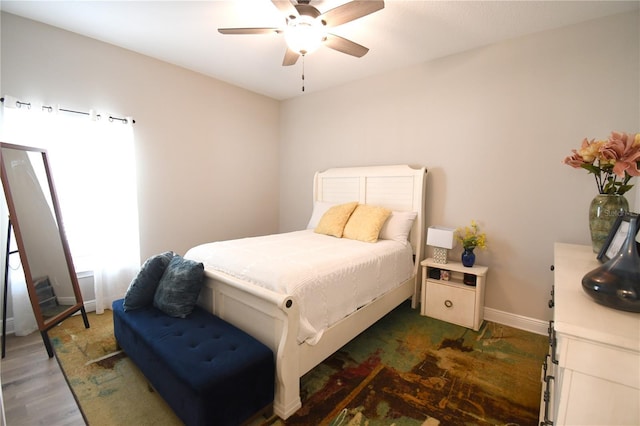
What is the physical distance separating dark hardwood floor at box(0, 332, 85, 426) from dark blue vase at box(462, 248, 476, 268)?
9.89 ft

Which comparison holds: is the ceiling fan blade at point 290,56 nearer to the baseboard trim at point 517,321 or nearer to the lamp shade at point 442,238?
the lamp shade at point 442,238

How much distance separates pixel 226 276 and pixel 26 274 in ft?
5.16

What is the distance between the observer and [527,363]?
207cm

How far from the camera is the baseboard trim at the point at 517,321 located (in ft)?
8.27

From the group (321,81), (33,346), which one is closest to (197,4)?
(321,81)

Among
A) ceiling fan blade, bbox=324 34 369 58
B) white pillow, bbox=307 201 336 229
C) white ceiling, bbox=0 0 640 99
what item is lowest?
white pillow, bbox=307 201 336 229

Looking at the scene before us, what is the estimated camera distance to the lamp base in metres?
2.76

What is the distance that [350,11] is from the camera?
173 cm

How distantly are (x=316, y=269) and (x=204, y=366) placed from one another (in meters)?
0.81

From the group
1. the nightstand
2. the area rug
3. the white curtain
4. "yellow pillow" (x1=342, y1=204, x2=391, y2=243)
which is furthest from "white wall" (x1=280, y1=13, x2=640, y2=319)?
the white curtain

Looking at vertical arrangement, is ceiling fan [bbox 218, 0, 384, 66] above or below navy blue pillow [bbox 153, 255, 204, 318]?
above

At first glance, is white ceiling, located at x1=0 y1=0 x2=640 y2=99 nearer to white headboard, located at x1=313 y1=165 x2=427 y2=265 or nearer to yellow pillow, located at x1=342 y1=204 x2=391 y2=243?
white headboard, located at x1=313 y1=165 x2=427 y2=265

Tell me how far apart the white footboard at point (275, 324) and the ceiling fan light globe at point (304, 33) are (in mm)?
1682

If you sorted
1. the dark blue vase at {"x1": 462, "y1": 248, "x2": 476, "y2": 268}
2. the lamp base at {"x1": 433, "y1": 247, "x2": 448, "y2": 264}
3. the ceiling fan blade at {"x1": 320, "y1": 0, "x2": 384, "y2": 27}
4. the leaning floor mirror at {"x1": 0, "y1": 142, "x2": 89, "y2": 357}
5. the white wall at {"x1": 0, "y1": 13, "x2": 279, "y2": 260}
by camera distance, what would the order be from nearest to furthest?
1. the ceiling fan blade at {"x1": 320, "y1": 0, "x2": 384, "y2": 27}
2. the leaning floor mirror at {"x1": 0, "y1": 142, "x2": 89, "y2": 357}
3. the white wall at {"x1": 0, "y1": 13, "x2": 279, "y2": 260}
4. the dark blue vase at {"x1": 462, "y1": 248, "x2": 476, "y2": 268}
5. the lamp base at {"x1": 433, "y1": 247, "x2": 448, "y2": 264}
